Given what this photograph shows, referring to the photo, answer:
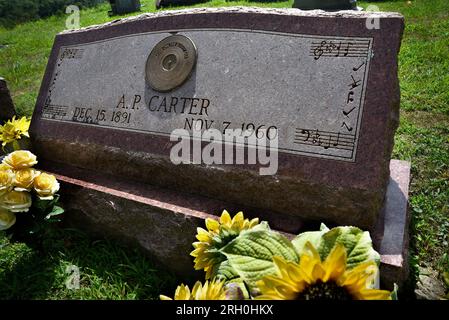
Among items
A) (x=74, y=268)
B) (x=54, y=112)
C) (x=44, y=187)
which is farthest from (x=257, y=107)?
(x=54, y=112)

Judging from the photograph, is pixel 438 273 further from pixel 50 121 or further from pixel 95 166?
pixel 50 121

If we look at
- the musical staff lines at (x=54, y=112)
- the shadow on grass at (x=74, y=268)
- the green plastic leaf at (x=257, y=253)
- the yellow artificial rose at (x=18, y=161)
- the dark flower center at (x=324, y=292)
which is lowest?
the shadow on grass at (x=74, y=268)

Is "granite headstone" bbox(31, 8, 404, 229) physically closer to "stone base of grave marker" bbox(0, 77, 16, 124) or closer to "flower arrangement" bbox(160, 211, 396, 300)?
"flower arrangement" bbox(160, 211, 396, 300)

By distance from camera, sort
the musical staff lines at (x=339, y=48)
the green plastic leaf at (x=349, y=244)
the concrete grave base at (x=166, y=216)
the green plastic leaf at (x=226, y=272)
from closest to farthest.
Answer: the green plastic leaf at (x=349, y=244), the green plastic leaf at (x=226, y=272), the concrete grave base at (x=166, y=216), the musical staff lines at (x=339, y=48)

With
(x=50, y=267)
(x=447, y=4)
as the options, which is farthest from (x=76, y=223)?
(x=447, y=4)

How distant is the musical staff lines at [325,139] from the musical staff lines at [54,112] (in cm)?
190

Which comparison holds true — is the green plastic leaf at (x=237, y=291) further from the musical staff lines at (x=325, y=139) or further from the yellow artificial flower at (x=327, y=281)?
the musical staff lines at (x=325, y=139)

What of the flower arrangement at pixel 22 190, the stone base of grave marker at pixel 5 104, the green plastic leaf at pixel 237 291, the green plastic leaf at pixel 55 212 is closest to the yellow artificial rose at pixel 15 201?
the flower arrangement at pixel 22 190

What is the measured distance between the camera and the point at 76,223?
2729 millimetres

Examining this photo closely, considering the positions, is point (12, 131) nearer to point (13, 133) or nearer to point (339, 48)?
point (13, 133)

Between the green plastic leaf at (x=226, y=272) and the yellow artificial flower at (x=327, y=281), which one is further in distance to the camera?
the green plastic leaf at (x=226, y=272)

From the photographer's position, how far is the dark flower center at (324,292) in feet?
3.35

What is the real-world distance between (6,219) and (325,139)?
1.93 metres
